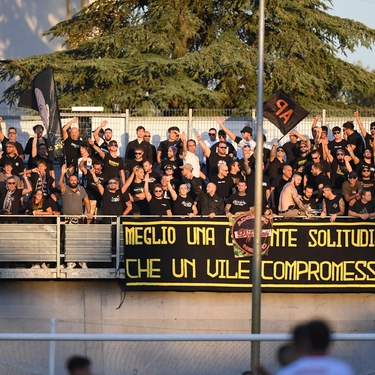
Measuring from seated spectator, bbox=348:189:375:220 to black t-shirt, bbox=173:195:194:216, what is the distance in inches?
116

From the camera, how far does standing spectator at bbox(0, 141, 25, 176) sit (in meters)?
16.6

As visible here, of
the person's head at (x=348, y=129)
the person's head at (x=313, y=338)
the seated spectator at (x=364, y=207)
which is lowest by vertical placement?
the person's head at (x=313, y=338)

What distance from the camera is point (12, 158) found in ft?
55.0

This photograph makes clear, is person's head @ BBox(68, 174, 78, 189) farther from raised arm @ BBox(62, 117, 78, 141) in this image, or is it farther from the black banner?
raised arm @ BBox(62, 117, 78, 141)

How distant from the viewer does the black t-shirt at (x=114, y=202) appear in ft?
51.8

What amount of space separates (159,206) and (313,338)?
10.7 meters

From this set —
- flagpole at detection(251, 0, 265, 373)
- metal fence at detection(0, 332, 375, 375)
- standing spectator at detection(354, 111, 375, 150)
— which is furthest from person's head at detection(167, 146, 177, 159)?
metal fence at detection(0, 332, 375, 375)

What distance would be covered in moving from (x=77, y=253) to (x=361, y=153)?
20.0 ft

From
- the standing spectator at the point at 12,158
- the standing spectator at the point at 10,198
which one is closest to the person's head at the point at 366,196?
the standing spectator at the point at 10,198

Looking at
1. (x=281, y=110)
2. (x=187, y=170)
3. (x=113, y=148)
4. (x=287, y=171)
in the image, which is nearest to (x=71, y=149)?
(x=113, y=148)

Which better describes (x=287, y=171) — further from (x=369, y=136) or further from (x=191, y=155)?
(x=369, y=136)

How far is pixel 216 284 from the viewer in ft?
51.5

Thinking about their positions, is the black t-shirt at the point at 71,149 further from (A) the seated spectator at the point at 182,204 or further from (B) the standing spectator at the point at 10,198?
(A) the seated spectator at the point at 182,204

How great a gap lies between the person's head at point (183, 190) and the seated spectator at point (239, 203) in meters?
0.80
